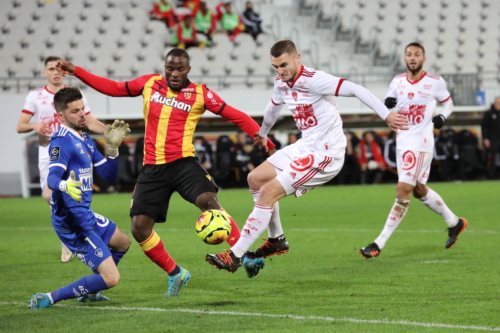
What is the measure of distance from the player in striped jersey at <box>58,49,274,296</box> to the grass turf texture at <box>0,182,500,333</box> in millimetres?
418

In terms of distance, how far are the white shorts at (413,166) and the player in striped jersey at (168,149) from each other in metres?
2.89

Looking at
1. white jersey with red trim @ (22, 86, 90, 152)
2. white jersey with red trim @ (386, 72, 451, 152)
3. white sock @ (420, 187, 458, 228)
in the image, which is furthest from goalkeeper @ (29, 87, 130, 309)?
white sock @ (420, 187, 458, 228)

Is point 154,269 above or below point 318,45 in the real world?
below

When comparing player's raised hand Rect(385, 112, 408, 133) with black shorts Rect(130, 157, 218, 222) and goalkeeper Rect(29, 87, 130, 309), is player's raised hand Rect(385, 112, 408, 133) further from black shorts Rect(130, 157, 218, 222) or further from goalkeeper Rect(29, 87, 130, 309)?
goalkeeper Rect(29, 87, 130, 309)

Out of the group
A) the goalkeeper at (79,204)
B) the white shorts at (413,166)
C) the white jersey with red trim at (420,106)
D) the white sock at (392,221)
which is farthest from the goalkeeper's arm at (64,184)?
the white jersey with red trim at (420,106)

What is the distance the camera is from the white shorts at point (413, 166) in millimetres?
8883

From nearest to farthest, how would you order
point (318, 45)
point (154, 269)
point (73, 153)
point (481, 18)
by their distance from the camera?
point (73, 153)
point (154, 269)
point (318, 45)
point (481, 18)

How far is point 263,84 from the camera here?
21.3m

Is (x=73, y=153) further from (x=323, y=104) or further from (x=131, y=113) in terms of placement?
(x=131, y=113)

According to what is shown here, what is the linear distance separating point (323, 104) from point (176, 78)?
1.37 m

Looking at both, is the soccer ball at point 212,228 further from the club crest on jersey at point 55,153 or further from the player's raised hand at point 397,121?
the player's raised hand at point 397,121

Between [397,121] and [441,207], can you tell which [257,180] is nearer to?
[397,121]

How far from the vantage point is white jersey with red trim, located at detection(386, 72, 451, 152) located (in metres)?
9.05

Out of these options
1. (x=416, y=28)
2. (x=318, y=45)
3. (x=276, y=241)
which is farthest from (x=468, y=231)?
(x=416, y=28)
